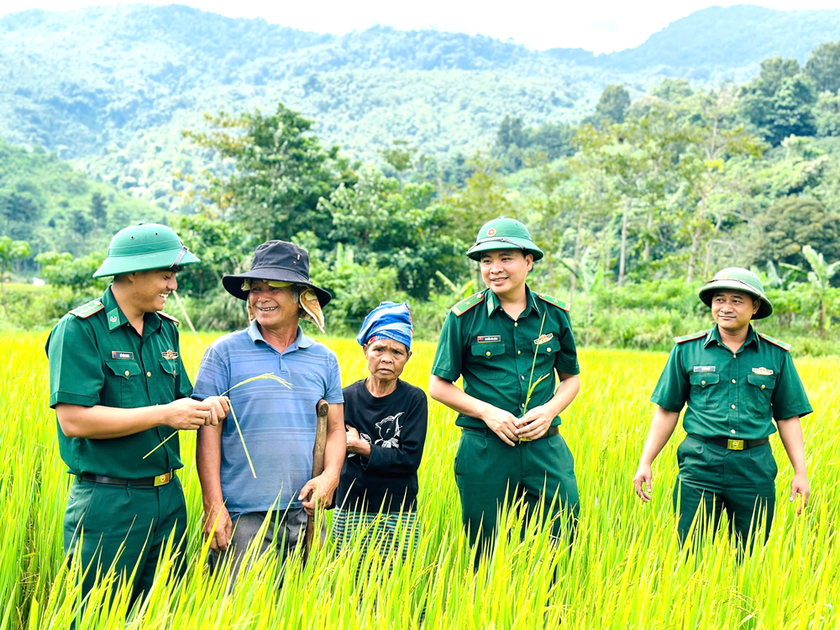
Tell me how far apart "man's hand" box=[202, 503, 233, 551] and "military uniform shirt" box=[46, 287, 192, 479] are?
0.67 ft

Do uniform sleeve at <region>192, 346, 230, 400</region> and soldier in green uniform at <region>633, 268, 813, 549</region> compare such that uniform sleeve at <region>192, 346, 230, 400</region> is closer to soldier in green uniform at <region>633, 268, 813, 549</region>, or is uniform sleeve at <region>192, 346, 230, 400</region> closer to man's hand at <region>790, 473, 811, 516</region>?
soldier in green uniform at <region>633, 268, 813, 549</region>

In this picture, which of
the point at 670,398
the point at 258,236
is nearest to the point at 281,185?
the point at 258,236

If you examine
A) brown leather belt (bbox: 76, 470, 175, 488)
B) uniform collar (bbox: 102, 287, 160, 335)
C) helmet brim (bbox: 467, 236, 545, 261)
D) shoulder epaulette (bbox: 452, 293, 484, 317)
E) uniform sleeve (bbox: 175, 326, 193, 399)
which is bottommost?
brown leather belt (bbox: 76, 470, 175, 488)

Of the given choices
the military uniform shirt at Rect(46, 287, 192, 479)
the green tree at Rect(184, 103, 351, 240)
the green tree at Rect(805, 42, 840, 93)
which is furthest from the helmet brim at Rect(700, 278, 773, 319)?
the green tree at Rect(805, 42, 840, 93)

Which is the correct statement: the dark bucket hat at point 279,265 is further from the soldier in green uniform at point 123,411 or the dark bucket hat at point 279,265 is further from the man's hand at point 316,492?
the man's hand at point 316,492

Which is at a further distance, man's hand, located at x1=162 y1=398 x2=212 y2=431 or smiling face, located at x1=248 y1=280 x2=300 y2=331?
smiling face, located at x1=248 y1=280 x2=300 y2=331

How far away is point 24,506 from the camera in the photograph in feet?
9.19

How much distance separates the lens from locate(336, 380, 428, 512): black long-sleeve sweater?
9.00 feet

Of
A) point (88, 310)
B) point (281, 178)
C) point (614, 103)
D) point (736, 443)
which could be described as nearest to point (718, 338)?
point (736, 443)

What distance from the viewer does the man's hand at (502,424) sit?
2682mm

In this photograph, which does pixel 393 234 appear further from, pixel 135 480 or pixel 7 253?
pixel 135 480

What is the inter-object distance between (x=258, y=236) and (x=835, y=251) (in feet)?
68.2

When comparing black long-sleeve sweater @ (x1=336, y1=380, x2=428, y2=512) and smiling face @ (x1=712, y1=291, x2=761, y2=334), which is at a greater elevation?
smiling face @ (x1=712, y1=291, x2=761, y2=334)

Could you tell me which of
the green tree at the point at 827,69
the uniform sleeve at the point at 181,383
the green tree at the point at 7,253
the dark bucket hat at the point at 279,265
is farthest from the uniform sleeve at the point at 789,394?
the green tree at the point at 827,69
